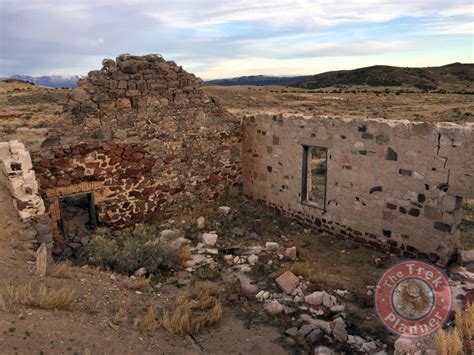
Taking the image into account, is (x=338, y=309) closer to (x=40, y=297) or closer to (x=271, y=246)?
(x=271, y=246)

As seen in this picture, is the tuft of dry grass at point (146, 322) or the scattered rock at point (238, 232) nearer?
the tuft of dry grass at point (146, 322)

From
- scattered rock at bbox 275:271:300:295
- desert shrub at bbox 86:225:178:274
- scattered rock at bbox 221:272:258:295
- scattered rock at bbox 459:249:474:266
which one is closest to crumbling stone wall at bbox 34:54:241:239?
desert shrub at bbox 86:225:178:274

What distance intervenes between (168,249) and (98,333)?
282 centimetres

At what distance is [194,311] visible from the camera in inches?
211

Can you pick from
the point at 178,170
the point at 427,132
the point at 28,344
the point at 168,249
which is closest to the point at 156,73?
the point at 178,170

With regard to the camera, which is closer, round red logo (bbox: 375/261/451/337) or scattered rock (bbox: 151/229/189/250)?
round red logo (bbox: 375/261/451/337)

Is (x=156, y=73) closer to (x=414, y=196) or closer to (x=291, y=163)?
(x=291, y=163)

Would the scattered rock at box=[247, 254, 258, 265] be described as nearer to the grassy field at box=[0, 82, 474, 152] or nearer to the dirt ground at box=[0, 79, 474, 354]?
the dirt ground at box=[0, 79, 474, 354]

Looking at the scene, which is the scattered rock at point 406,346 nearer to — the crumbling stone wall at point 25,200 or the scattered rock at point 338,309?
the scattered rock at point 338,309

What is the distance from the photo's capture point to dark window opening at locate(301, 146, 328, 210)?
8742 mm

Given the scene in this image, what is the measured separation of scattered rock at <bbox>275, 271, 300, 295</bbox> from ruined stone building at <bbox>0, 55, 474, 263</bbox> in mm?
2136

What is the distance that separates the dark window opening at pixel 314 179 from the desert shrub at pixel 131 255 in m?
3.26

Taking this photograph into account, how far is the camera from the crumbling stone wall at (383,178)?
638cm

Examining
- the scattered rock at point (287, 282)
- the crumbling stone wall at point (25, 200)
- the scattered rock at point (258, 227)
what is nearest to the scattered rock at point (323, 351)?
the scattered rock at point (287, 282)
